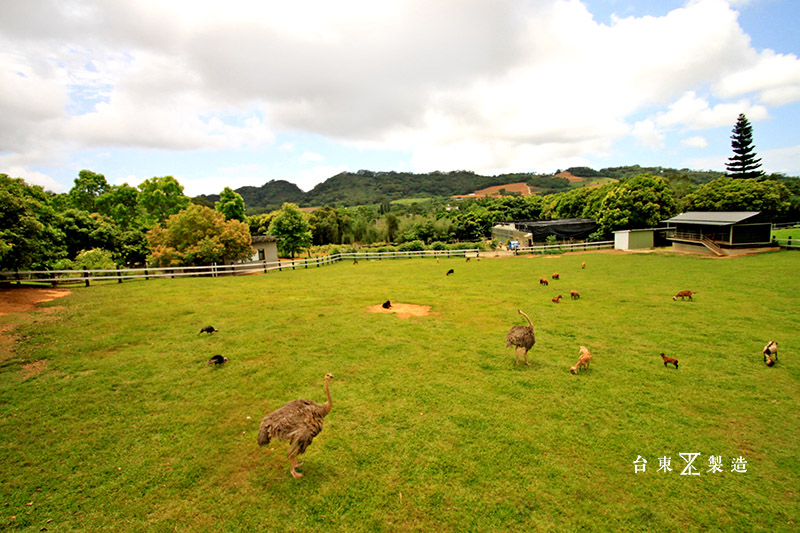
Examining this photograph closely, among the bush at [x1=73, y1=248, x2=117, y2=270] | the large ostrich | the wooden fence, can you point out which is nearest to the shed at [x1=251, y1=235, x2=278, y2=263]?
the wooden fence

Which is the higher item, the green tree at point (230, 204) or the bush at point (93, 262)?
the green tree at point (230, 204)

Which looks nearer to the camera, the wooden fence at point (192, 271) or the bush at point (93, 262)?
the wooden fence at point (192, 271)

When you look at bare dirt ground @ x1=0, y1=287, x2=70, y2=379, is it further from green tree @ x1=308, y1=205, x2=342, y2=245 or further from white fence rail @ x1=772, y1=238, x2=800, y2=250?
green tree @ x1=308, y1=205, x2=342, y2=245

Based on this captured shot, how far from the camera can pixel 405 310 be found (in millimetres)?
14773

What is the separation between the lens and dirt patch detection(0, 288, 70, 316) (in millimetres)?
12883

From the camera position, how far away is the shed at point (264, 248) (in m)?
37.7

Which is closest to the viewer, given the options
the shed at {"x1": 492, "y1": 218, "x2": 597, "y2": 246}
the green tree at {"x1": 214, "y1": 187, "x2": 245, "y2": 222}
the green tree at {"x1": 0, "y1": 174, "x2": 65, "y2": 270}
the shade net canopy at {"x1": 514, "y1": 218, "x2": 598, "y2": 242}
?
the green tree at {"x1": 0, "y1": 174, "x2": 65, "y2": 270}

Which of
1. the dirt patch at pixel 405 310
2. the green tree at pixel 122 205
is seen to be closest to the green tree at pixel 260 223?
the green tree at pixel 122 205

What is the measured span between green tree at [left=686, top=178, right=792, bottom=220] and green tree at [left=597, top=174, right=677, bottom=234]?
22.2 feet

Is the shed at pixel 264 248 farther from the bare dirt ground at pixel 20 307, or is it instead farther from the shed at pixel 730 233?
the shed at pixel 730 233

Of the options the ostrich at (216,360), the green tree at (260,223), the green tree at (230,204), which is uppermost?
the green tree at (230,204)

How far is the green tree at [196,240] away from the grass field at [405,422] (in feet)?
43.0

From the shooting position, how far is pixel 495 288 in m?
19.6

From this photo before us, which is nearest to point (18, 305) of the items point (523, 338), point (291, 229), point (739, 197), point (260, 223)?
point (523, 338)
